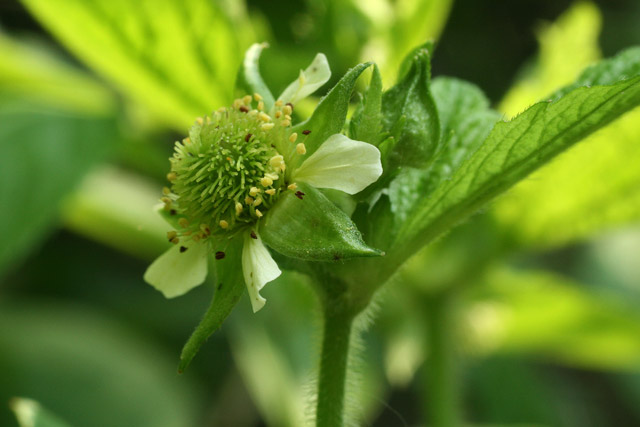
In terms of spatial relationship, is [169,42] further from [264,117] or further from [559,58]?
[559,58]

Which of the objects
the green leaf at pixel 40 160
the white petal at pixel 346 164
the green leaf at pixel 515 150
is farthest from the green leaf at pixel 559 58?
the green leaf at pixel 40 160

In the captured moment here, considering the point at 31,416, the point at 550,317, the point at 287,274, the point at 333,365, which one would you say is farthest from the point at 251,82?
the point at 550,317

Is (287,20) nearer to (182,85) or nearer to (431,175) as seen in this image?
(182,85)

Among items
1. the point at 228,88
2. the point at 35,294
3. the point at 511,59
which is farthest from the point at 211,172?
the point at 511,59

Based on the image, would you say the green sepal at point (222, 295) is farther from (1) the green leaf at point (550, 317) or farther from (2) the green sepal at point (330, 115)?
(1) the green leaf at point (550, 317)

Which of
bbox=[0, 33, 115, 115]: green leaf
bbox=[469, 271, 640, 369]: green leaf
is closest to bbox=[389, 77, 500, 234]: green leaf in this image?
bbox=[469, 271, 640, 369]: green leaf
